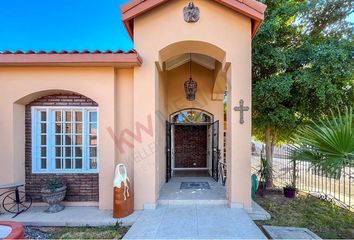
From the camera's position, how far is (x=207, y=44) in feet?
19.1

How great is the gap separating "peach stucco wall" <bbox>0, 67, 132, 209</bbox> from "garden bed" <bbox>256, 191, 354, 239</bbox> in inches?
164

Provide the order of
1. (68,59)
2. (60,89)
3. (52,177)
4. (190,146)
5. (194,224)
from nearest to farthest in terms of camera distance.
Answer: (194,224)
(68,59)
(60,89)
(52,177)
(190,146)

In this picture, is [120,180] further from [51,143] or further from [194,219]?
[51,143]

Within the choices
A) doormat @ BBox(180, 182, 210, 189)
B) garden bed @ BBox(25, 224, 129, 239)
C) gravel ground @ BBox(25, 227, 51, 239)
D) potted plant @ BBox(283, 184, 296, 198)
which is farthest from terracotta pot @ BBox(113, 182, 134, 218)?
potted plant @ BBox(283, 184, 296, 198)

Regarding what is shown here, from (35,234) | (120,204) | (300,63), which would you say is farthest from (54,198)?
(300,63)

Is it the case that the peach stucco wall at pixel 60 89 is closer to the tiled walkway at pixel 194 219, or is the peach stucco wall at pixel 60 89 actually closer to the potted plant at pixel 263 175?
the tiled walkway at pixel 194 219

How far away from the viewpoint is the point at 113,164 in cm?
571

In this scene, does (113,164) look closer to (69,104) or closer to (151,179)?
(151,179)

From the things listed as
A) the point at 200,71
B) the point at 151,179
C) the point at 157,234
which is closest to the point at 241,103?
the point at 151,179

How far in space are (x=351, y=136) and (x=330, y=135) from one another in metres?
0.29

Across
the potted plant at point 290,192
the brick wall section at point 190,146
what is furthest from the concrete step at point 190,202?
the brick wall section at point 190,146

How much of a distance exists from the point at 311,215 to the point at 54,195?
7007mm

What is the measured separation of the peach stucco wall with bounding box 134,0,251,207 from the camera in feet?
18.4

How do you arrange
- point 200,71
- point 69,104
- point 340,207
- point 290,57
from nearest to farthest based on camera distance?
point 69,104, point 340,207, point 290,57, point 200,71
